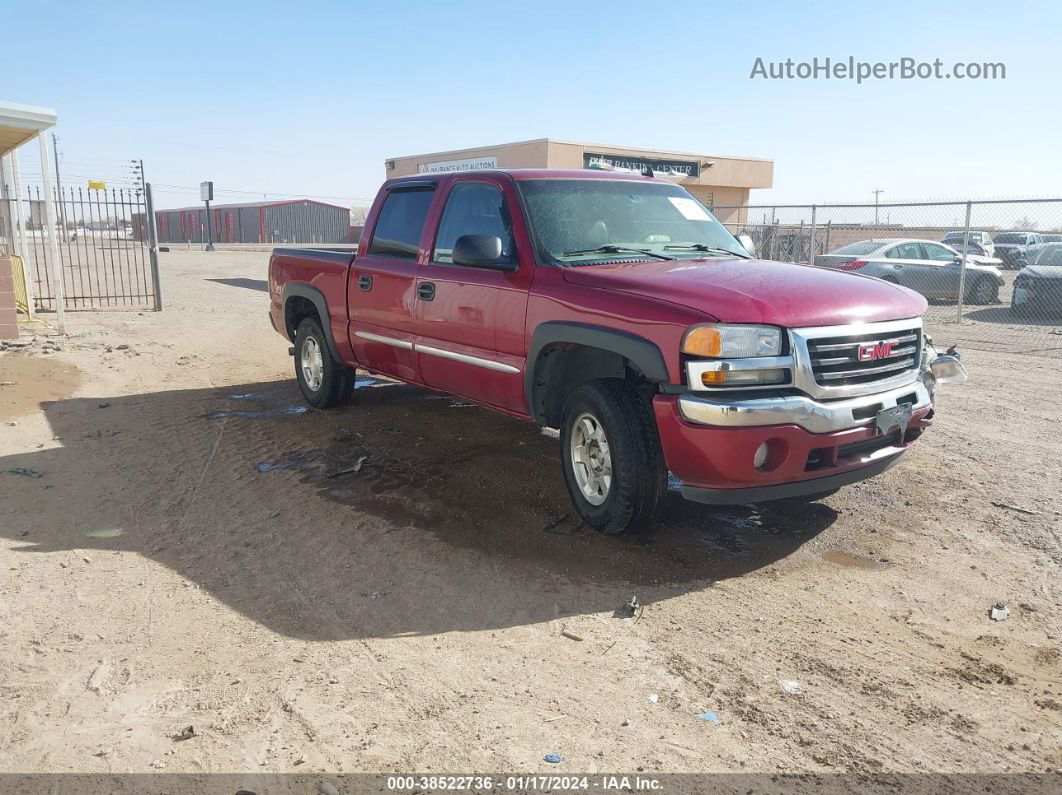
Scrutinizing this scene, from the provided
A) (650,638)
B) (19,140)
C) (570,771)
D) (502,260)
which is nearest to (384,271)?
(502,260)

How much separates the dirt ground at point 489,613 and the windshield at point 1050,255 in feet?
36.3

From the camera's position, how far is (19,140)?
12672 mm

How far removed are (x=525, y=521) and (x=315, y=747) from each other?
2289mm

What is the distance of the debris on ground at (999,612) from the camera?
3.89m

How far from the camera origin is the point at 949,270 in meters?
17.1

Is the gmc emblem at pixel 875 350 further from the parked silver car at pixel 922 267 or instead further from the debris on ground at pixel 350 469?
the parked silver car at pixel 922 267

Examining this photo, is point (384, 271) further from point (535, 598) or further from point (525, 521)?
point (535, 598)

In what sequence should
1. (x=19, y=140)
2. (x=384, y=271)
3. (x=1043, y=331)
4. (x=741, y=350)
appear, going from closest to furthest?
(x=741, y=350) → (x=384, y=271) → (x=19, y=140) → (x=1043, y=331)

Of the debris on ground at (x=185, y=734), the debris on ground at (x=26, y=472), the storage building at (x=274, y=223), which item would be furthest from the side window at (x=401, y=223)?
the storage building at (x=274, y=223)

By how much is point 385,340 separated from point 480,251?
1.73 m

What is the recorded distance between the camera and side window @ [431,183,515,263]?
17.4 feet

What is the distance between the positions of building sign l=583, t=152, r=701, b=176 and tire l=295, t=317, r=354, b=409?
16550 millimetres

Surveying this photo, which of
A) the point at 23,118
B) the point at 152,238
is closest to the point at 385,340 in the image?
the point at 23,118

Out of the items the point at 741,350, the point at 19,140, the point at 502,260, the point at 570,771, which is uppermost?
the point at 19,140
